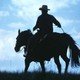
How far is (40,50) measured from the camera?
1555cm

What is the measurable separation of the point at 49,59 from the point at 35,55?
78 cm

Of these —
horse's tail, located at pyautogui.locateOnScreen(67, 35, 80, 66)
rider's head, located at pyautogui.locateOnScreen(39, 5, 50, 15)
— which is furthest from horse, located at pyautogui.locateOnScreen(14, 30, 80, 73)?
rider's head, located at pyautogui.locateOnScreen(39, 5, 50, 15)

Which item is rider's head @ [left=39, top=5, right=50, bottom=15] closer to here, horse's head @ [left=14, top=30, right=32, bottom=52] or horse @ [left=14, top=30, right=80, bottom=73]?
horse @ [left=14, top=30, right=80, bottom=73]

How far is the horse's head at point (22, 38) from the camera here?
634 inches

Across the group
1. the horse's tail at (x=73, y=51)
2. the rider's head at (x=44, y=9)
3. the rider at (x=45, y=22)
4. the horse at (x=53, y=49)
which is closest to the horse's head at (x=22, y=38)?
the horse at (x=53, y=49)

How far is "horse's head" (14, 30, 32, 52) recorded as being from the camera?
52.9ft

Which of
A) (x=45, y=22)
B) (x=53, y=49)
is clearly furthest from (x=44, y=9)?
(x=53, y=49)

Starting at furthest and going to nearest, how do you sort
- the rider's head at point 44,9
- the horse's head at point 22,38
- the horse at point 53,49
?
the horse's head at point 22,38
the rider's head at point 44,9
the horse at point 53,49

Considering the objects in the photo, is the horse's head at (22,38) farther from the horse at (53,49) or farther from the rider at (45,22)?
the rider at (45,22)

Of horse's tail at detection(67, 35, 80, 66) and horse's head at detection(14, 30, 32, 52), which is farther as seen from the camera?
horse's head at detection(14, 30, 32, 52)

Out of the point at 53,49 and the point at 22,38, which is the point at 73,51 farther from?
the point at 22,38

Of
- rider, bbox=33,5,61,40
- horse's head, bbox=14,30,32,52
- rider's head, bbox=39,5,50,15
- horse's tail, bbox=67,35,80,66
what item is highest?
rider's head, bbox=39,5,50,15
